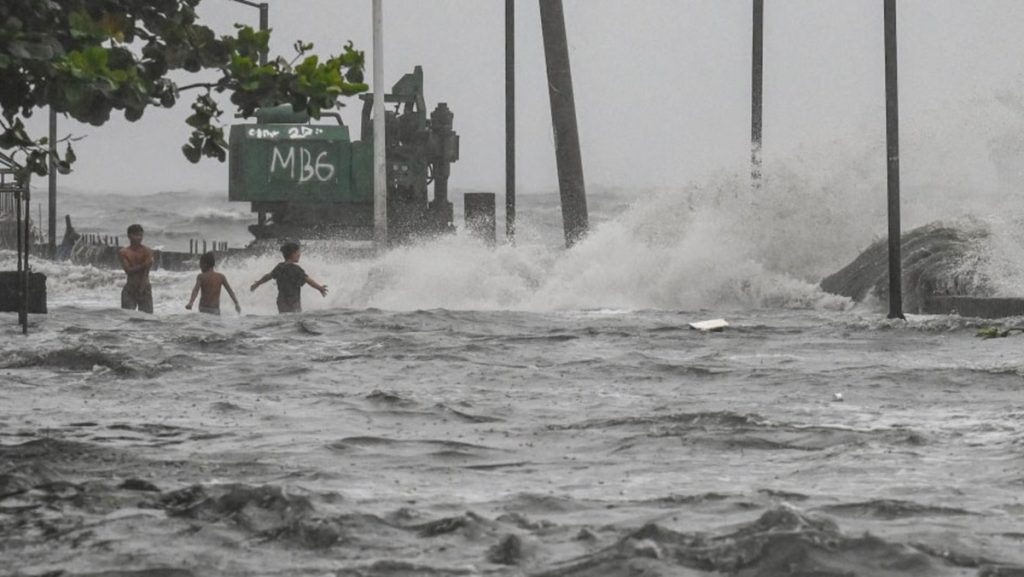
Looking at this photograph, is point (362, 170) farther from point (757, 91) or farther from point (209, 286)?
point (209, 286)

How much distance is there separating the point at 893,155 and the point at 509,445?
41.3ft

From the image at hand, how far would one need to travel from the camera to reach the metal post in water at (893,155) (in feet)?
75.9

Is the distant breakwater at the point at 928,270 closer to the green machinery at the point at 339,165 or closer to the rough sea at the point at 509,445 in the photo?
the rough sea at the point at 509,445

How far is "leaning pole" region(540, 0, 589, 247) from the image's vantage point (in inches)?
1389

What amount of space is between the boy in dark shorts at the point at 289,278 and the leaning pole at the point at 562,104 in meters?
11.4

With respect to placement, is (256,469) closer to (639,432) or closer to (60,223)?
(639,432)

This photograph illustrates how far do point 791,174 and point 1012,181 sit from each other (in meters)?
3.64

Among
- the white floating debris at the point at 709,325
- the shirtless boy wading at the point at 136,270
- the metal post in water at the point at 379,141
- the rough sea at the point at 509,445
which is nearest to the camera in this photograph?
the rough sea at the point at 509,445

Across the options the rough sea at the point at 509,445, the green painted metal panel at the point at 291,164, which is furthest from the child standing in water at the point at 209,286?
the green painted metal panel at the point at 291,164

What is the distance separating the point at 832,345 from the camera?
2009cm

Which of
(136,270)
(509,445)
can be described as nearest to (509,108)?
(136,270)

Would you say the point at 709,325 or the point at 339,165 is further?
the point at 339,165

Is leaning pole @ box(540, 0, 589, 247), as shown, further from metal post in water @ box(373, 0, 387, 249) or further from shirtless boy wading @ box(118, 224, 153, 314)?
shirtless boy wading @ box(118, 224, 153, 314)

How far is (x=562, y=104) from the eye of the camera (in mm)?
35344
